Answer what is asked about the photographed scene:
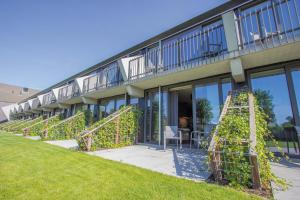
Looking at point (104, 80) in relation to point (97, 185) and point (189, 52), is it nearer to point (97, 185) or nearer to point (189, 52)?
point (189, 52)

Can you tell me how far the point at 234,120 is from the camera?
300 centimetres

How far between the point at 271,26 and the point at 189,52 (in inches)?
99.1

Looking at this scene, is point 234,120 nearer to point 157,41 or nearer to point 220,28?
point 220,28

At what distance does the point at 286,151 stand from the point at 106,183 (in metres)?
4.96

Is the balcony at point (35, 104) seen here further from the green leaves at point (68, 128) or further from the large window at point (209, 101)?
the large window at point (209, 101)

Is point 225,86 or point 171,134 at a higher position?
point 225,86

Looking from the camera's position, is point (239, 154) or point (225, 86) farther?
point (225, 86)

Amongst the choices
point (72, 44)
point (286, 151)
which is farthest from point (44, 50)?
point (286, 151)

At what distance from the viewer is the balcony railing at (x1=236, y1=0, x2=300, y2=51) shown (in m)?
3.95

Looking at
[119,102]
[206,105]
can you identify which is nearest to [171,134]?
[206,105]

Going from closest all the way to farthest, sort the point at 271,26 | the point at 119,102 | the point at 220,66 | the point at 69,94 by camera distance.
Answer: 1. the point at 271,26
2. the point at 220,66
3. the point at 119,102
4. the point at 69,94

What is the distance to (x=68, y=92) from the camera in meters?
14.4

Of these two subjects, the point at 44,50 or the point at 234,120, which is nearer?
the point at 234,120

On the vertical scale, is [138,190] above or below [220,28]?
below
